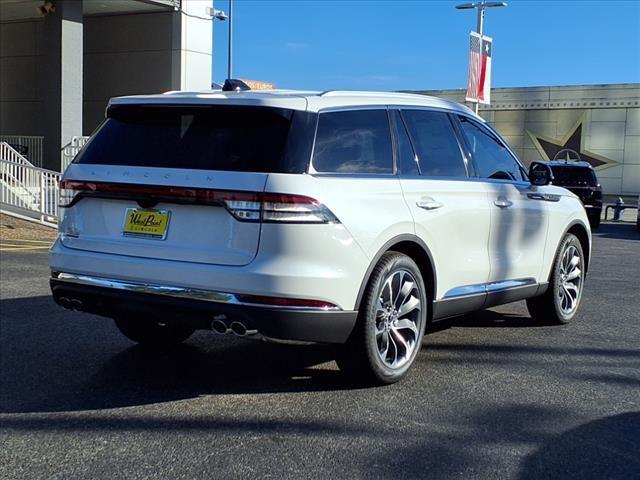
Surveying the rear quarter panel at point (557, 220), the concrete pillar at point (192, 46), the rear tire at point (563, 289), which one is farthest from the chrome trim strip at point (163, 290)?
the concrete pillar at point (192, 46)

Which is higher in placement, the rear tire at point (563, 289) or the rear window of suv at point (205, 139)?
the rear window of suv at point (205, 139)

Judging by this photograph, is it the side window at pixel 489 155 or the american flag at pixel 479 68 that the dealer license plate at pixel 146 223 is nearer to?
the side window at pixel 489 155

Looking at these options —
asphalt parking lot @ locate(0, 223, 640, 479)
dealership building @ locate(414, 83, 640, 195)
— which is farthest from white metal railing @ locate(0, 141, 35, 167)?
dealership building @ locate(414, 83, 640, 195)

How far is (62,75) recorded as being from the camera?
61.9 feet

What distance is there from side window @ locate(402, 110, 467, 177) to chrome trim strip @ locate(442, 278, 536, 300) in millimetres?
803

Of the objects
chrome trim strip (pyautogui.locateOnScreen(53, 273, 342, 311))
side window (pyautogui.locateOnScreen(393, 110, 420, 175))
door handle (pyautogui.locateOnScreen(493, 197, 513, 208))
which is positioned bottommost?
chrome trim strip (pyautogui.locateOnScreen(53, 273, 342, 311))

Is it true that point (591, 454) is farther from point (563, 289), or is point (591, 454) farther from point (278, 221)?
point (563, 289)

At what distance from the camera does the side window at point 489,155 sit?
600 centimetres

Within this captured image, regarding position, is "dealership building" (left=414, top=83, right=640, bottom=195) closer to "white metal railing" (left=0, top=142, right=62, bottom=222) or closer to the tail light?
"white metal railing" (left=0, top=142, right=62, bottom=222)

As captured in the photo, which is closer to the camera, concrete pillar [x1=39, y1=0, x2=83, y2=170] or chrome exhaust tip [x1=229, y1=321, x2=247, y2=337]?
chrome exhaust tip [x1=229, y1=321, x2=247, y2=337]

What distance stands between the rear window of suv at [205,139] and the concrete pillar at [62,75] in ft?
49.3

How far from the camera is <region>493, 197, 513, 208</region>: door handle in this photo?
596cm

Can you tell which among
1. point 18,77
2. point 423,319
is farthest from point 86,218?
point 18,77

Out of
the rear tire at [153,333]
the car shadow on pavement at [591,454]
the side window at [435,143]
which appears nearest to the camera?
the car shadow on pavement at [591,454]
